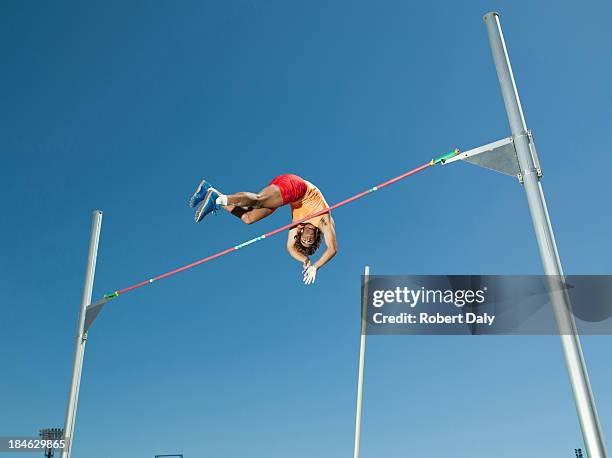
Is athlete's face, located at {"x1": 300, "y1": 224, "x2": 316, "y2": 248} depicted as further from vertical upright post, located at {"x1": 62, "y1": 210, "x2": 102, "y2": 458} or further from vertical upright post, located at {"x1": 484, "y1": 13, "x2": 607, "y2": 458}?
vertical upright post, located at {"x1": 62, "y1": 210, "x2": 102, "y2": 458}

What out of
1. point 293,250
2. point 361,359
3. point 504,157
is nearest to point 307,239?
point 293,250

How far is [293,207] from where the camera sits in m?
7.67

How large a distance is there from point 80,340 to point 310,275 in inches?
143

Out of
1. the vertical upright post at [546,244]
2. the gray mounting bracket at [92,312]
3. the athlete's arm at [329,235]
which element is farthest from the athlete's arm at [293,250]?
the vertical upright post at [546,244]

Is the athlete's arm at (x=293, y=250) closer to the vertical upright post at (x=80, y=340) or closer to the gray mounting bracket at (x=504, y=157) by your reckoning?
the gray mounting bracket at (x=504, y=157)

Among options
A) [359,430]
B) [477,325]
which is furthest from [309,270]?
[477,325]

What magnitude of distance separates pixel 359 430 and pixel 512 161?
329 cm

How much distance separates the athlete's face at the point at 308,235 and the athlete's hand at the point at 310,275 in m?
0.30

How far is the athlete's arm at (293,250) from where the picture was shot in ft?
25.1

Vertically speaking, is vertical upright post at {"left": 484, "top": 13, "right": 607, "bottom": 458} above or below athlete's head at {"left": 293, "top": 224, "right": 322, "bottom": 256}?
below

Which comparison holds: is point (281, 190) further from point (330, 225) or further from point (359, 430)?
point (359, 430)

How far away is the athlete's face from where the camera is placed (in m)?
7.52

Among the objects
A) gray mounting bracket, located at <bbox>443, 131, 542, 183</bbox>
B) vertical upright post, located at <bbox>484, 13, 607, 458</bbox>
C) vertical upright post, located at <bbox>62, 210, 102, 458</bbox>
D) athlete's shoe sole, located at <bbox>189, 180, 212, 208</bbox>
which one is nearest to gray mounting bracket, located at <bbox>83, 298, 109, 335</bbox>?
vertical upright post, located at <bbox>62, 210, 102, 458</bbox>

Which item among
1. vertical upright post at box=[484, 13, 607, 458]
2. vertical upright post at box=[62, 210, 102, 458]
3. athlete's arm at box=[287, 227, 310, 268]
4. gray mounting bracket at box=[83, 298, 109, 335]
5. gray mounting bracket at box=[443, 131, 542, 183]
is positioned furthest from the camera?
gray mounting bracket at box=[83, 298, 109, 335]
